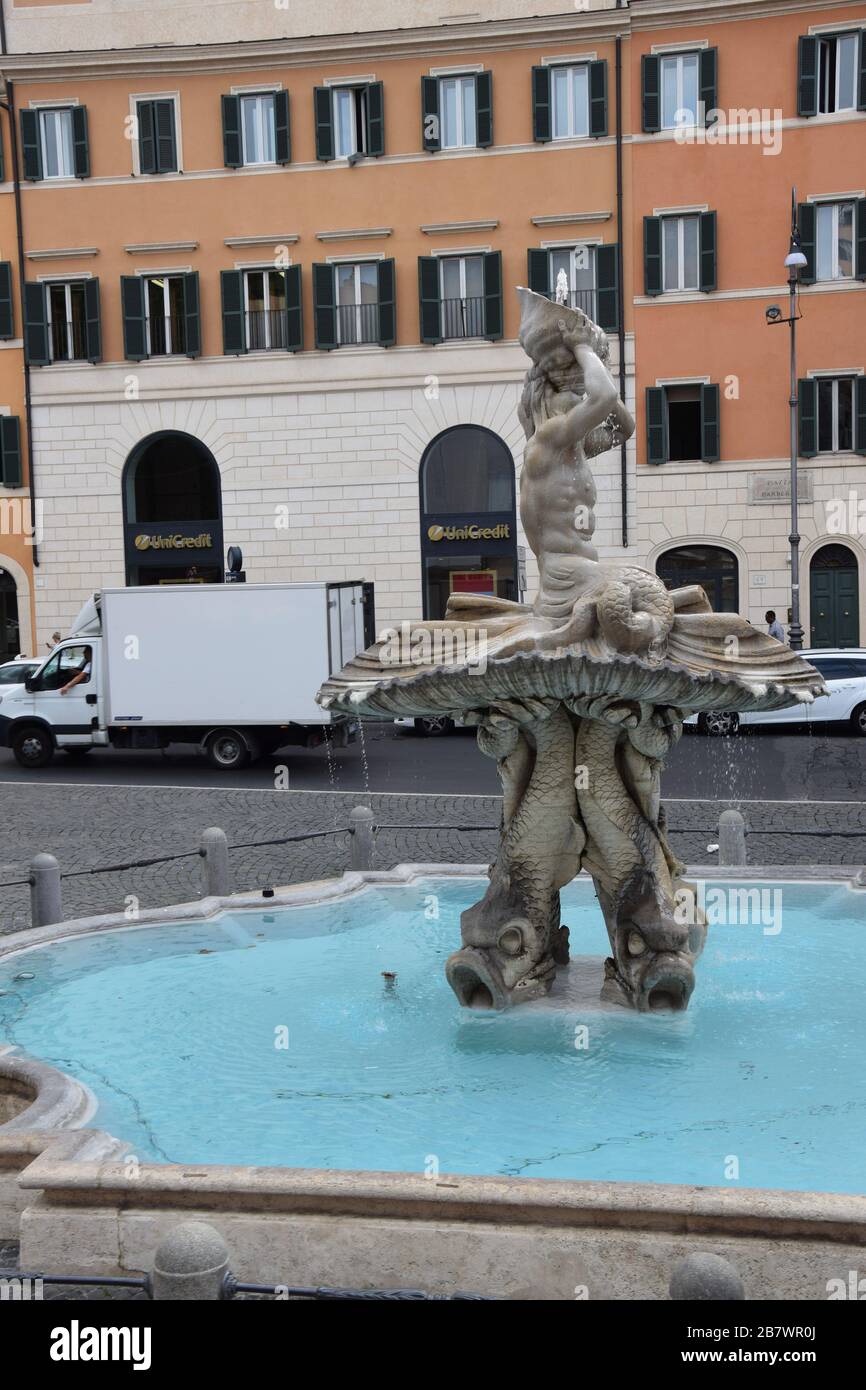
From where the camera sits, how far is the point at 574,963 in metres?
8.67

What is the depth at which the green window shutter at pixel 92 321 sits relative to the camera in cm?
3102

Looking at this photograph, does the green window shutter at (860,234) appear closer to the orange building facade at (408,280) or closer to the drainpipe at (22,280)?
the orange building facade at (408,280)

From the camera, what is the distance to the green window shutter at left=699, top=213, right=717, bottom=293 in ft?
95.5

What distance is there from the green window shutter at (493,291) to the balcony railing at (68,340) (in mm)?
8466

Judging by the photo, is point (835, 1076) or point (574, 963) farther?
point (574, 963)

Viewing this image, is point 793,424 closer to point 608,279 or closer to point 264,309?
point 608,279

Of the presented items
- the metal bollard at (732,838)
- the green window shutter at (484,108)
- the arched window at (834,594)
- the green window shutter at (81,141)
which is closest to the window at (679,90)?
the green window shutter at (484,108)

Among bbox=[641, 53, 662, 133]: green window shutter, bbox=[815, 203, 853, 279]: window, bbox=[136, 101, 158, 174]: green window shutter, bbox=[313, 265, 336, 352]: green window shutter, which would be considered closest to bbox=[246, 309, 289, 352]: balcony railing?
bbox=[313, 265, 336, 352]: green window shutter

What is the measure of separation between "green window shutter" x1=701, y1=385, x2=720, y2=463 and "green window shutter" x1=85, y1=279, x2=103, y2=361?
489 inches

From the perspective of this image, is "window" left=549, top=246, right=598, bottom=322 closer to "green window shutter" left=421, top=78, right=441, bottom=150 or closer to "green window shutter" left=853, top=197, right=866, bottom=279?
"green window shutter" left=421, top=78, right=441, bottom=150

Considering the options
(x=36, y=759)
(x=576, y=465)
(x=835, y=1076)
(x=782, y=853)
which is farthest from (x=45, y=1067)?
(x=36, y=759)

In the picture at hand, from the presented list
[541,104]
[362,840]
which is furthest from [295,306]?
[362,840]
